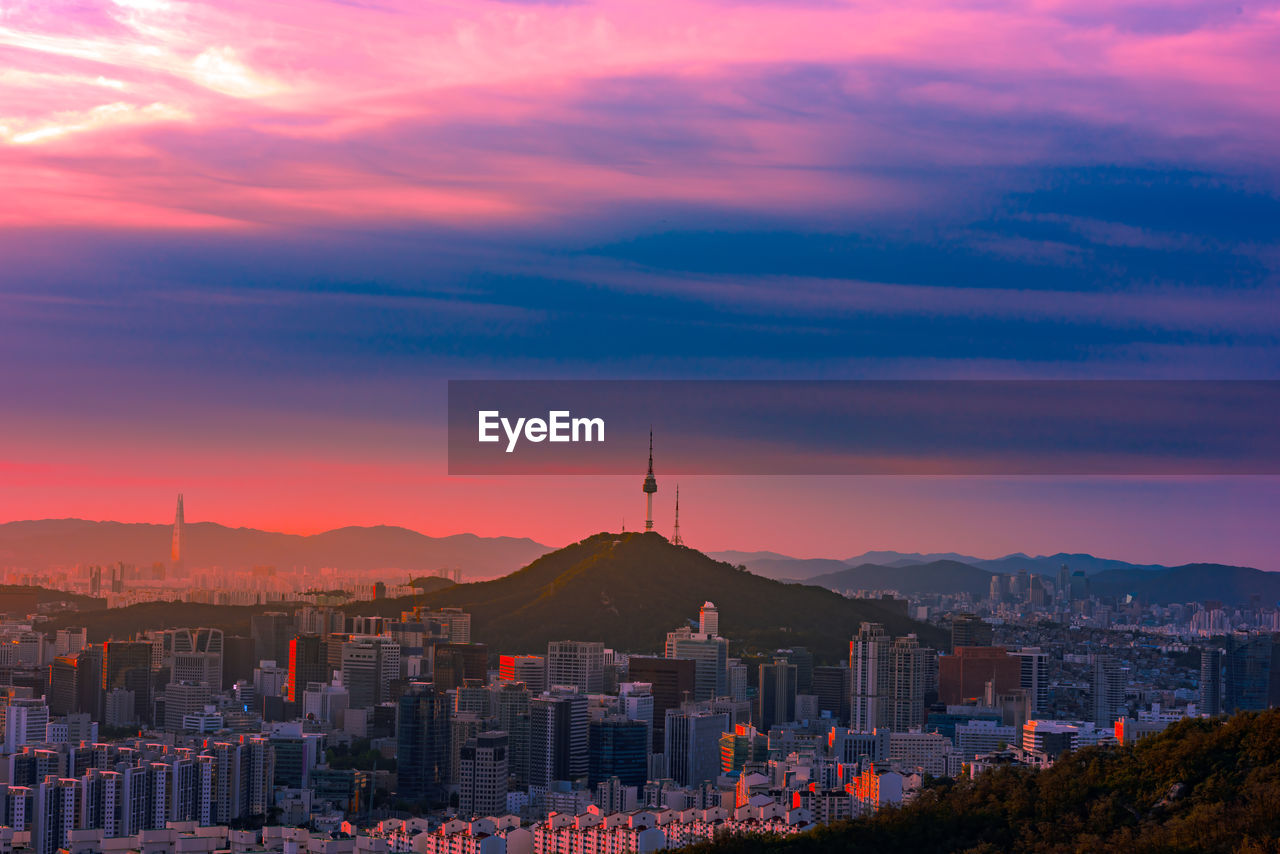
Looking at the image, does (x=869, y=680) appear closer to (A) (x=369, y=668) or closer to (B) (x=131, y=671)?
(A) (x=369, y=668)

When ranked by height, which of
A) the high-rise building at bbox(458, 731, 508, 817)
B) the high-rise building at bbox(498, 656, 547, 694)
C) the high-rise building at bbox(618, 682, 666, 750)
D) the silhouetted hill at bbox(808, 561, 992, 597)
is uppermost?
the silhouetted hill at bbox(808, 561, 992, 597)

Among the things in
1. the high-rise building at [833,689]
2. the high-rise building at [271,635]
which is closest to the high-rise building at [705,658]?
the high-rise building at [833,689]

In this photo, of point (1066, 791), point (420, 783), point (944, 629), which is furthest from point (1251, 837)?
point (944, 629)

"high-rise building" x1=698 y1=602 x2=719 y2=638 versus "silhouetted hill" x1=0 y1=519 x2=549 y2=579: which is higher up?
"silhouetted hill" x1=0 y1=519 x2=549 y2=579

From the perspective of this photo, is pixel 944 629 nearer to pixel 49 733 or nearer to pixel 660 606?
pixel 660 606

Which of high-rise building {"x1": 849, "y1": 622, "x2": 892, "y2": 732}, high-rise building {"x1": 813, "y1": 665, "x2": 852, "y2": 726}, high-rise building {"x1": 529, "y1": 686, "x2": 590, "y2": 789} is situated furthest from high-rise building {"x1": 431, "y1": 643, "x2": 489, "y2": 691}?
high-rise building {"x1": 849, "y1": 622, "x2": 892, "y2": 732}

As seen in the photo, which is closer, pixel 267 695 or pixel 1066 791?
pixel 1066 791

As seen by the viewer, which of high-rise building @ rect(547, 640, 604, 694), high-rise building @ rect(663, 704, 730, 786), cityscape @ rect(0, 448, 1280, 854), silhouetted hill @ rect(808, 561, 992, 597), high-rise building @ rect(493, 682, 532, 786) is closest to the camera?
cityscape @ rect(0, 448, 1280, 854)

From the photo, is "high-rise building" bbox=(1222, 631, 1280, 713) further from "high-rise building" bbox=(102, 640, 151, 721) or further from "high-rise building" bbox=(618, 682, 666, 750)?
"high-rise building" bbox=(102, 640, 151, 721)
